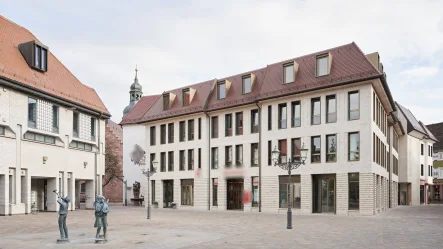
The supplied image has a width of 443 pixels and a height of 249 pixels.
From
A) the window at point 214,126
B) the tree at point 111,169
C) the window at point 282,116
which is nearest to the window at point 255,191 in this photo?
the window at point 282,116

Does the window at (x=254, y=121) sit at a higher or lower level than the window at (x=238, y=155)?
higher

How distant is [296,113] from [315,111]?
1.58m

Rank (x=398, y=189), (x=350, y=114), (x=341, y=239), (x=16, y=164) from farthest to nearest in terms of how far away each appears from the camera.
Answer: (x=398, y=189)
(x=350, y=114)
(x=16, y=164)
(x=341, y=239)

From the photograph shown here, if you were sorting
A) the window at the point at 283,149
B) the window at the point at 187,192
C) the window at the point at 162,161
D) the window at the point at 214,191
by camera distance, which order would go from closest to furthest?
1. the window at the point at 283,149
2. the window at the point at 214,191
3. the window at the point at 187,192
4. the window at the point at 162,161

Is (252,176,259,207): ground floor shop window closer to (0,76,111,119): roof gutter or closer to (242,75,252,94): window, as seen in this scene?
(242,75,252,94): window

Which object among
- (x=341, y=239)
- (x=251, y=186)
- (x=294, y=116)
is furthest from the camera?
(x=251, y=186)

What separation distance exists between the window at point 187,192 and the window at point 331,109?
48.2 feet

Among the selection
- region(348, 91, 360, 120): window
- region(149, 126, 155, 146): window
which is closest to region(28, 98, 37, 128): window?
region(149, 126, 155, 146): window

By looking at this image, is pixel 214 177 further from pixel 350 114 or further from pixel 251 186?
pixel 350 114

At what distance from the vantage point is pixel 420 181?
58531 mm

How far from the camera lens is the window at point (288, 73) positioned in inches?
1355

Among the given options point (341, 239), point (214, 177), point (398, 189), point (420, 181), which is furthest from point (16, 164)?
point (420, 181)

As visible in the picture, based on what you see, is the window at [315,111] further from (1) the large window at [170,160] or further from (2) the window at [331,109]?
(1) the large window at [170,160]

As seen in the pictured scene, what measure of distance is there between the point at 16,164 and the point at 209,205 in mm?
16928
